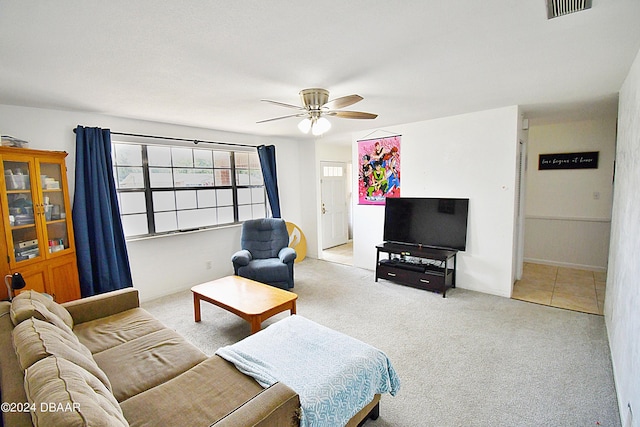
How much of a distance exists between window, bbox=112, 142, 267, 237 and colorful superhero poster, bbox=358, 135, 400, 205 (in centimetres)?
184

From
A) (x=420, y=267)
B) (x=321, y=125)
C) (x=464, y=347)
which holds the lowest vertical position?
(x=464, y=347)

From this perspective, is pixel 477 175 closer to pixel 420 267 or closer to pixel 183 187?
pixel 420 267

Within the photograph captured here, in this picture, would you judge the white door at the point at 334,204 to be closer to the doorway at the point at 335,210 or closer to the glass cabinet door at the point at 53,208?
the doorway at the point at 335,210

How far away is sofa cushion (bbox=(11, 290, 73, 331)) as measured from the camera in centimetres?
175

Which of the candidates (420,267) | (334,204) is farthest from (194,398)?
(334,204)

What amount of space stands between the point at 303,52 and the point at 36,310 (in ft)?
7.45

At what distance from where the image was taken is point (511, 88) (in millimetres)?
2809

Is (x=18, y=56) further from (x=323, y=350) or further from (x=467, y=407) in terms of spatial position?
(x=467, y=407)

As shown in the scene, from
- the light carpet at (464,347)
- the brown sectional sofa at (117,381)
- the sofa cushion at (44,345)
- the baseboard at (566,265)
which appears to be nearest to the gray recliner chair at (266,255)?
the light carpet at (464,347)

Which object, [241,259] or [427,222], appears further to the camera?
[427,222]

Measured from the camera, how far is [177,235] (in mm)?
4309

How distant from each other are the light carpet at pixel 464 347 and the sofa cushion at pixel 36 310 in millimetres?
1182

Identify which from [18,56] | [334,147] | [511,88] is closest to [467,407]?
[511,88]

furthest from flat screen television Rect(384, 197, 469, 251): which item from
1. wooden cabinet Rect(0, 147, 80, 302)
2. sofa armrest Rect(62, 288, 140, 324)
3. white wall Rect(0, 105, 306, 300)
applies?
wooden cabinet Rect(0, 147, 80, 302)
